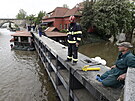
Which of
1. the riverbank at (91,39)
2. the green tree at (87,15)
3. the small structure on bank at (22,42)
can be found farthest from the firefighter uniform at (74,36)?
the green tree at (87,15)

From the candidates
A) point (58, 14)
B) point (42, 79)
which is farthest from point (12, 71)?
point (58, 14)

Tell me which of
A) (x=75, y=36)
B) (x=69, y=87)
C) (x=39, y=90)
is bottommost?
(x=39, y=90)

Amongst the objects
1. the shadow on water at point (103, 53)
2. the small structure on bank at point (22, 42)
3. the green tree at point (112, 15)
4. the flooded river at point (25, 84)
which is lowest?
the flooded river at point (25, 84)

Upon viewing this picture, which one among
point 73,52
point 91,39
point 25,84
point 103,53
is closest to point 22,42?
point 25,84

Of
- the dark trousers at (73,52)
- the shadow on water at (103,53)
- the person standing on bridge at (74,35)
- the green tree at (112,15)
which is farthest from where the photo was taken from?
the green tree at (112,15)

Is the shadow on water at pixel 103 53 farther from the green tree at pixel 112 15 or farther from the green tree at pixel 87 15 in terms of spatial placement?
the green tree at pixel 87 15

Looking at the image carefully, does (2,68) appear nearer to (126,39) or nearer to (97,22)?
(97,22)

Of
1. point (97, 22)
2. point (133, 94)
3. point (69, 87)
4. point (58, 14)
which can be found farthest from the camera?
point (58, 14)

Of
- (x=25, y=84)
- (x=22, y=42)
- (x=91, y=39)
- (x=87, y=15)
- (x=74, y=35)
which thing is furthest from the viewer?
(x=91, y=39)

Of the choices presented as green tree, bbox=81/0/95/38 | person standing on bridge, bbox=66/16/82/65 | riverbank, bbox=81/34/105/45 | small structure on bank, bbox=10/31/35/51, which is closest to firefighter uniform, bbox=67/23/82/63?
person standing on bridge, bbox=66/16/82/65

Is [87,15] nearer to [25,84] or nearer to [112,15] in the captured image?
[112,15]

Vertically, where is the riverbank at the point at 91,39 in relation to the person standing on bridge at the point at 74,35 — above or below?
below

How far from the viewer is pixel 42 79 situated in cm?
911

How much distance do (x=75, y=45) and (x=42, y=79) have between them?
17.9ft
